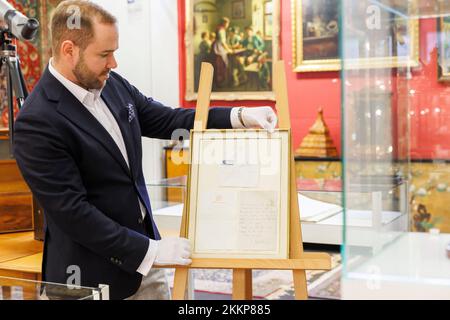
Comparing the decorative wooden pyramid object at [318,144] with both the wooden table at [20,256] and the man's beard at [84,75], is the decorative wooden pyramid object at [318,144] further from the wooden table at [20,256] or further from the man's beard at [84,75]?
the man's beard at [84,75]

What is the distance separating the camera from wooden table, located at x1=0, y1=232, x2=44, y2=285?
233 cm

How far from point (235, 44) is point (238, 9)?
41cm

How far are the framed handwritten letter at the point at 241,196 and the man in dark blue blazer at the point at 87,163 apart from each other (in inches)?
3.7

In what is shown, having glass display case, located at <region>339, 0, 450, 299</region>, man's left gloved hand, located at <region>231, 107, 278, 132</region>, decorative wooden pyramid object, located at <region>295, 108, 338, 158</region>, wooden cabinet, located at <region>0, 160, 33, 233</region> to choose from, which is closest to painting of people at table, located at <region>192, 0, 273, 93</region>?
decorative wooden pyramid object, located at <region>295, 108, 338, 158</region>

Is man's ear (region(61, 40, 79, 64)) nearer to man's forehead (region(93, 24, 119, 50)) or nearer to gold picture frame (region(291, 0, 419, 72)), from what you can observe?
man's forehead (region(93, 24, 119, 50))

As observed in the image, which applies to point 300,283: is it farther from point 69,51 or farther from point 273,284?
point 273,284

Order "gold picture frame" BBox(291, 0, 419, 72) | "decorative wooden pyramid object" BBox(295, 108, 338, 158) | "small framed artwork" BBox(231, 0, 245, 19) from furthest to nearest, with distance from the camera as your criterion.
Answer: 1. "small framed artwork" BBox(231, 0, 245, 19)
2. "gold picture frame" BBox(291, 0, 419, 72)
3. "decorative wooden pyramid object" BBox(295, 108, 338, 158)

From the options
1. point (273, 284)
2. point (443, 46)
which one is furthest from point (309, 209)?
point (443, 46)

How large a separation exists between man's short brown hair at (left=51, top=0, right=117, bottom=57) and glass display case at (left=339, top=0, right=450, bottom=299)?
868 millimetres

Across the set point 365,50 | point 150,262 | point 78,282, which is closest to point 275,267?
point 150,262

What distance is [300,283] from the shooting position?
194 centimetres

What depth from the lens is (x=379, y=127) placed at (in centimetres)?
228

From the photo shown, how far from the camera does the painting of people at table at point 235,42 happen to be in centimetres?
683

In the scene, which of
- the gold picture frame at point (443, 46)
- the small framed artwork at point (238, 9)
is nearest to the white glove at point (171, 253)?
the gold picture frame at point (443, 46)
